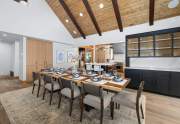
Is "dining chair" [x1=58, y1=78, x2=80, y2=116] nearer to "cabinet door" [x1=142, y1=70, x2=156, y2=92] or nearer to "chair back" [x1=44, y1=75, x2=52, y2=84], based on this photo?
"chair back" [x1=44, y1=75, x2=52, y2=84]

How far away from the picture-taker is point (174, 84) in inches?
128

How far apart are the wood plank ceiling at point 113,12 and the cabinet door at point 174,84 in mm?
2211

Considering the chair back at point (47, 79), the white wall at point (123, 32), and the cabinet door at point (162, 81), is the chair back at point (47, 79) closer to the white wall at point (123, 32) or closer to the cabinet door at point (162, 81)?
the cabinet door at point (162, 81)

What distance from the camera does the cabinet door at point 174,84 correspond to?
3188 millimetres

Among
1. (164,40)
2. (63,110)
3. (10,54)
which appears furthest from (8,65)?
(164,40)

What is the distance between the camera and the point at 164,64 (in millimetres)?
3938

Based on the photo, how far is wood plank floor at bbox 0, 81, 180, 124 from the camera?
2.04 meters

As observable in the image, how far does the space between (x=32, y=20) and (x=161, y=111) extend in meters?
6.15

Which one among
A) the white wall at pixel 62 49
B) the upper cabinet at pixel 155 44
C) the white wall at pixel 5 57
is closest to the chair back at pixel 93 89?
the upper cabinet at pixel 155 44

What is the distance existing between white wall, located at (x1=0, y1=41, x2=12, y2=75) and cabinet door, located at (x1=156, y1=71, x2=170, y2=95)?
29.2ft

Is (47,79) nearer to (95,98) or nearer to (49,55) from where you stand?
(95,98)

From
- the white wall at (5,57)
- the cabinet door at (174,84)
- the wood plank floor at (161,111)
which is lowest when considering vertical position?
the wood plank floor at (161,111)

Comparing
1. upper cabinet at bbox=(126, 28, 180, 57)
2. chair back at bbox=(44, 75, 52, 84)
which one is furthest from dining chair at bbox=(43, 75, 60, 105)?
upper cabinet at bbox=(126, 28, 180, 57)

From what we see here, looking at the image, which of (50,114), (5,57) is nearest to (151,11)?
(50,114)
